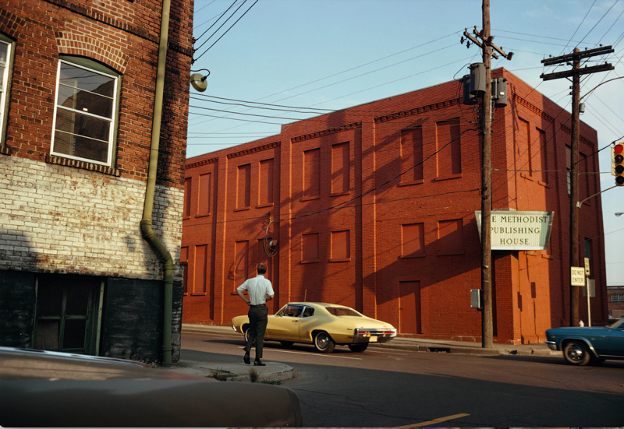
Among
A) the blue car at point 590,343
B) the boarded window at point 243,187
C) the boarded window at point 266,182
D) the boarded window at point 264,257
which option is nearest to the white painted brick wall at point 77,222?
the blue car at point 590,343

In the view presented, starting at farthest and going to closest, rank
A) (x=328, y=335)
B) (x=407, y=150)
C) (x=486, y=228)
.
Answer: (x=407, y=150), (x=486, y=228), (x=328, y=335)

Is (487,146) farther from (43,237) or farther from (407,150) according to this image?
(43,237)

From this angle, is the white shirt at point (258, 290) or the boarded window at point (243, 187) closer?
the white shirt at point (258, 290)

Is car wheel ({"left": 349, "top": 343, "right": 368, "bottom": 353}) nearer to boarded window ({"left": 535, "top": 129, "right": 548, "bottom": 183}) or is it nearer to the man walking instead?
the man walking

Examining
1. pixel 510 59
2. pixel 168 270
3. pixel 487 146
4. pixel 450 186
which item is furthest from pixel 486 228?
pixel 168 270

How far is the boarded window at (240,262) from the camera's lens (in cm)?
3117

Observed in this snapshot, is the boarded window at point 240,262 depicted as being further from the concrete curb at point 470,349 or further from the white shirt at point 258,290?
the white shirt at point 258,290

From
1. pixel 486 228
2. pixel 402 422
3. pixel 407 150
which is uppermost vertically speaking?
pixel 407 150

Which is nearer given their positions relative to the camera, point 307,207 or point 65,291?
point 65,291

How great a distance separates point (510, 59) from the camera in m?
20.4

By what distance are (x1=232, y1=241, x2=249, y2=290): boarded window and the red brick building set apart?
8 centimetres

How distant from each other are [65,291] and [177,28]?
218 inches

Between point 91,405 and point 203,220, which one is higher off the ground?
point 203,220

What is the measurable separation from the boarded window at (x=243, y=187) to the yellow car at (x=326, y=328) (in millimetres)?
15649
